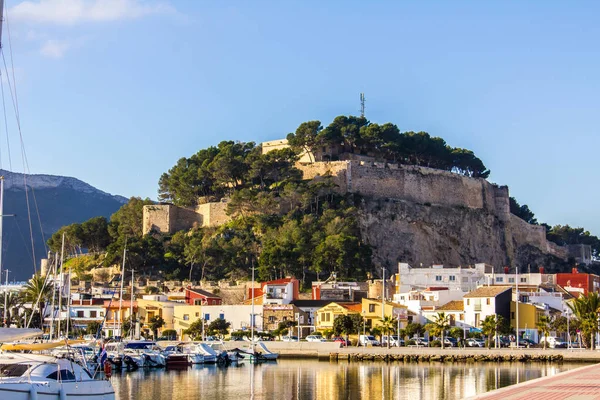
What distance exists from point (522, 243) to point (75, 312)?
158ft

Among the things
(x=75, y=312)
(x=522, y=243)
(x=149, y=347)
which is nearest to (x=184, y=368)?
(x=149, y=347)

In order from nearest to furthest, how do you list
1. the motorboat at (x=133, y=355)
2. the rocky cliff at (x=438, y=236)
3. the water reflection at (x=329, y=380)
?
1. the water reflection at (x=329, y=380)
2. the motorboat at (x=133, y=355)
3. the rocky cliff at (x=438, y=236)

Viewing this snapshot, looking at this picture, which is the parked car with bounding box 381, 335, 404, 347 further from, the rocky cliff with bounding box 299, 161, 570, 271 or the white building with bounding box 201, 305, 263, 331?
the rocky cliff with bounding box 299, 161, 570, 271

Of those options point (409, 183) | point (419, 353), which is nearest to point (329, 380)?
point (419, 353)

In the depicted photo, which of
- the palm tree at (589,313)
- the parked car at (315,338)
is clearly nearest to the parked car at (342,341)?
the parked car at (315,338)

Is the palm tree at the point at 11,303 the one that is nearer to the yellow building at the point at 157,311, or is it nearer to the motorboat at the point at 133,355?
the yellow building at the point at 157,311

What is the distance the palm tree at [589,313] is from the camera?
180 ft

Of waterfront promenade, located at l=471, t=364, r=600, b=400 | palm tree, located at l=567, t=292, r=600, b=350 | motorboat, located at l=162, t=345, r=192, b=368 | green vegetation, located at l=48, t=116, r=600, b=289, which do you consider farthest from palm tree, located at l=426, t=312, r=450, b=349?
waterfront promenade, located at l=471, t=364, r=600, b=400

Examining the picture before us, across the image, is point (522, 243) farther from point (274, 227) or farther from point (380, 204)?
point (274, 227)

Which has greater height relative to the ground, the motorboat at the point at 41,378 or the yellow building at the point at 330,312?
the yellow building at the point at 330,312

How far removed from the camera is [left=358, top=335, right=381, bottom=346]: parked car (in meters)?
62.0

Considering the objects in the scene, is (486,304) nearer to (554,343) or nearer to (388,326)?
(554,343)

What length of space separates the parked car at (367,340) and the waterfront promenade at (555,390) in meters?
30.1

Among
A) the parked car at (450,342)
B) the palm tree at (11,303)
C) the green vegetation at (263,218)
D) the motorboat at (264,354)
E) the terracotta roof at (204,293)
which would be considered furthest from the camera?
the green vegetation at (263,218)
